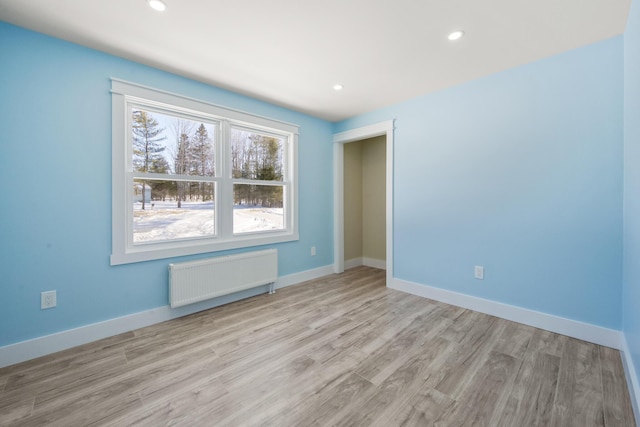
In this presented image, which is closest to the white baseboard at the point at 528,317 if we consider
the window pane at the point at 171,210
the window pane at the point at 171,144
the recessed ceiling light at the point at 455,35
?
the recessed ceiling light at the point at 455,35

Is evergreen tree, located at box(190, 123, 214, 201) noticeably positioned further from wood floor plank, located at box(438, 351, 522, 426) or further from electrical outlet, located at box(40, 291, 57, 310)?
wood floor plank, located at box(438, 351, 522, 426)

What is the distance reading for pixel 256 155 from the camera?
360 cm

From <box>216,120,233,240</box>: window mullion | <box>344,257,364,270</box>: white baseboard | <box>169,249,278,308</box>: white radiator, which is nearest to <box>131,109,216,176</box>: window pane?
<box>216,120,233,240</box>: window mullion

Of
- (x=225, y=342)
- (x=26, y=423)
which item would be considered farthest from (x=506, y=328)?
(x=26, y=423)

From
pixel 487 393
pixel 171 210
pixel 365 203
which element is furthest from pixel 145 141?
pixel 365 203

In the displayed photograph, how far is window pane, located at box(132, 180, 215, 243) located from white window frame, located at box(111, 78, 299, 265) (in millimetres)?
72

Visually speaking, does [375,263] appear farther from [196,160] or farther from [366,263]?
[196,160]

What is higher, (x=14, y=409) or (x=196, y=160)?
(x=196, y=160)

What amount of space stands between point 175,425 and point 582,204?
11.2 ft

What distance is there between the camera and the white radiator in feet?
8.86

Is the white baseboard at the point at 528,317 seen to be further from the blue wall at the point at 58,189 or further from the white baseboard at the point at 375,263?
the blue wall at the point at 58,189

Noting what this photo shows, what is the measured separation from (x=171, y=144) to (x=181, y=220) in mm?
828

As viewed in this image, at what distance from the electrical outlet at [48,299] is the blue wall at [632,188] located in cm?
398

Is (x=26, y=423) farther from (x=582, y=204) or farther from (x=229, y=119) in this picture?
(x=582, y=204)
